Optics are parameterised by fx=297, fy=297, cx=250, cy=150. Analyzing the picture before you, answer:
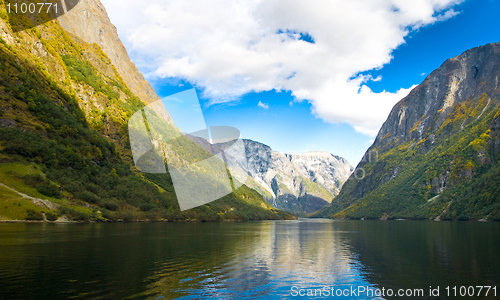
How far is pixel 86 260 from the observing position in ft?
119

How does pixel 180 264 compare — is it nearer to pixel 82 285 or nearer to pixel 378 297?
pixel 82 285

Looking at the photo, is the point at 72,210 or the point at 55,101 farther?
the point at 55,101

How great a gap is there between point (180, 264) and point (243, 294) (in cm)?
1485

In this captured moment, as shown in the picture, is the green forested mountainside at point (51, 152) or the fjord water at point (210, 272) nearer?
the fjord water at point (210, 272)

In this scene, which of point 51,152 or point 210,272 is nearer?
point 210,272

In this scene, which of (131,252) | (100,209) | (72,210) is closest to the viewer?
(131,252)

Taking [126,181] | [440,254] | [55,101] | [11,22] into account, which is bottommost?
[440,254]

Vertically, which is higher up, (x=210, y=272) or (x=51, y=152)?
(x=51, y=152)

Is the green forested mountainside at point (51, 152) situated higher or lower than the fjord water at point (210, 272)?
higher

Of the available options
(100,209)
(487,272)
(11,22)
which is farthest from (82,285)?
(11,22)

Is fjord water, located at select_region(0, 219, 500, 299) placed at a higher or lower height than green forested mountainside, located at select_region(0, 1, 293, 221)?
lower

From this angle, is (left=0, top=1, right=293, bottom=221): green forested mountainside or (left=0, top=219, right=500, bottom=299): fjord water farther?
(left=0, top=1, right=293, bottom=221): green forested mountainside

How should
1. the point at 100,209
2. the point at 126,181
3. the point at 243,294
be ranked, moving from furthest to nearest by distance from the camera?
the point at 126,181
the point at 100,209
the point at 243,294

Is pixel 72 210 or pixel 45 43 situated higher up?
pixel 45 43
